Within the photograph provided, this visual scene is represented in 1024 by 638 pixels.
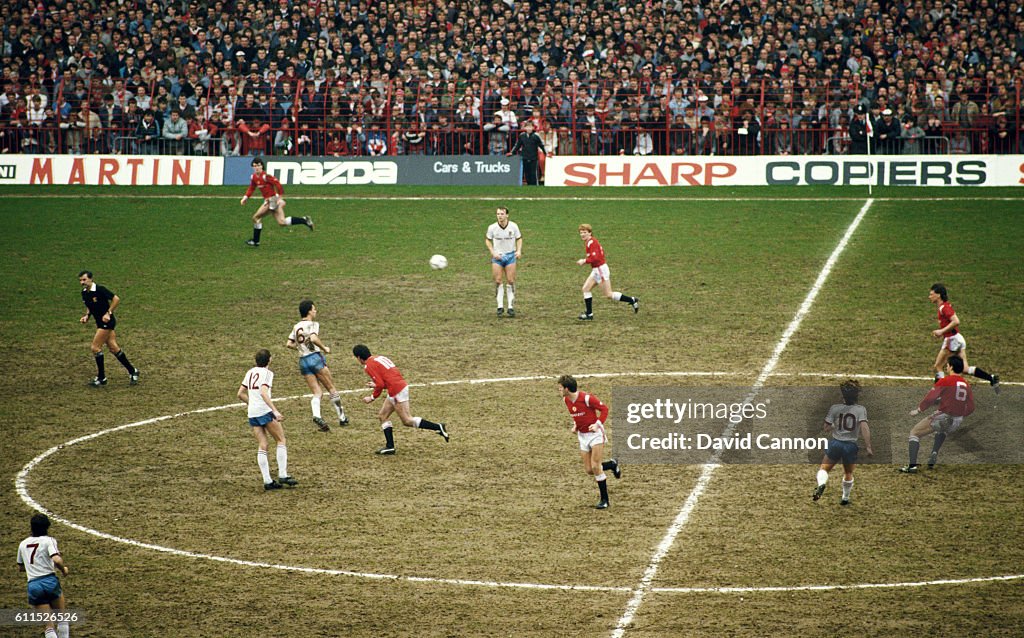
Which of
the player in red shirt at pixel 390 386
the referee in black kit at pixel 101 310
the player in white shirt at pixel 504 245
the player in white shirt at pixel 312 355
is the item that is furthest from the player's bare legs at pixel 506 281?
the player in red shirt at pixel 390 386

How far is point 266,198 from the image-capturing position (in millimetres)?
36000

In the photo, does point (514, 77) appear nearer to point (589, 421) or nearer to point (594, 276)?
point (594, 276)

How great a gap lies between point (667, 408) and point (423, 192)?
954 inches

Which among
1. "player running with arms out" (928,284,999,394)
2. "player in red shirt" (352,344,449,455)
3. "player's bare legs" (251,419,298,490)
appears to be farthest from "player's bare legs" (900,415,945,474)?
"player's bare legs" (251,419,298,490)

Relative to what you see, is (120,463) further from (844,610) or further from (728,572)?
(844,610)

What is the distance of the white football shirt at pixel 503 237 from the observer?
28.0 metres

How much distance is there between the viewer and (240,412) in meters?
22.0

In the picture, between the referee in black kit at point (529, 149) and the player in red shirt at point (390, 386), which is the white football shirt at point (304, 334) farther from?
the referee in black kit at point (529, 149)

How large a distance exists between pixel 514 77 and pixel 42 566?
3683 cm

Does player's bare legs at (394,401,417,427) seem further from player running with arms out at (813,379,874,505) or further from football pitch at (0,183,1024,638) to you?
player running with arms out at (813,379,874,505)

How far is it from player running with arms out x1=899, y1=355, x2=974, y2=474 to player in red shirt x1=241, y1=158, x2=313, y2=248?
2179cm

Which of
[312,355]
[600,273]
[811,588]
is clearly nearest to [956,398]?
[811,588]

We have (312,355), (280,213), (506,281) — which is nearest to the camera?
(312,355)

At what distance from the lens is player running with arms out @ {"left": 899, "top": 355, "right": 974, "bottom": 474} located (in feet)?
58.1
